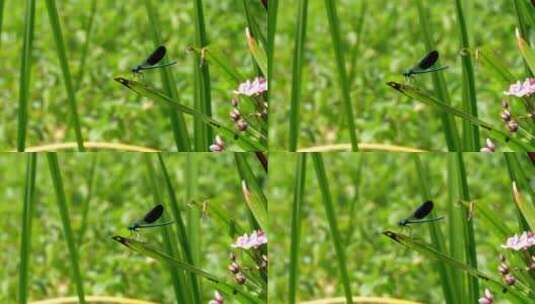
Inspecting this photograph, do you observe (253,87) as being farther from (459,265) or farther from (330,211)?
(459,265)

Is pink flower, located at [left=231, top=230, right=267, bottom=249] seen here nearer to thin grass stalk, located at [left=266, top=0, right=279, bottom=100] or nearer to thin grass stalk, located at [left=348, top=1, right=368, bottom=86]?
thin grass stalk, located at [left=266, top=0, right=279, bottom=100]

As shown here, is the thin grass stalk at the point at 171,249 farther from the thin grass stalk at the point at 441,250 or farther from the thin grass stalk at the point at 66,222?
the thin grass stalk at the point at 441,250

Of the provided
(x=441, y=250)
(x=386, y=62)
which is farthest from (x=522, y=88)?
(x=441, y=250)

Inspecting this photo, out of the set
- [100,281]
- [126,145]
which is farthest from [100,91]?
[100,281]

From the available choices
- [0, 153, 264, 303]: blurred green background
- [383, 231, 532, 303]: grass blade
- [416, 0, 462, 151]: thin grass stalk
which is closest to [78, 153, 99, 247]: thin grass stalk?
[0, 153, 264, 303]: blurred green background

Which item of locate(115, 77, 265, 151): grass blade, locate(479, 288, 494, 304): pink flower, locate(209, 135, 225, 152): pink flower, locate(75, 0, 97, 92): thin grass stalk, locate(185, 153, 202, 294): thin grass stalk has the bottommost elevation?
locate(479, 288, 494, 304): pink flower

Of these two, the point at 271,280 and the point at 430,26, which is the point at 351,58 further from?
the point at 271,280

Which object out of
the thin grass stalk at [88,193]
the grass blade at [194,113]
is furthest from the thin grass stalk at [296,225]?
the thin grass stalk at [88,193]
